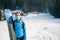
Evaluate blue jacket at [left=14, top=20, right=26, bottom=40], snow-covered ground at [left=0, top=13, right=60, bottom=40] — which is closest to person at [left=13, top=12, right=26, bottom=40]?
blue jacket at [left=14, top=20, right=26, bottom=40]

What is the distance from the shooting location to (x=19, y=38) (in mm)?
6141

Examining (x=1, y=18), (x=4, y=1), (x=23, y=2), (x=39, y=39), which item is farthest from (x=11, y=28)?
(x=23, y=2)

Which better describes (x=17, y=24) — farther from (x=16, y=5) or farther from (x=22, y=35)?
(x=16, y=5)

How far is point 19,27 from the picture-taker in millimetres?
5977

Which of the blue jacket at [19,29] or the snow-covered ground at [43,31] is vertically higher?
the blue jacket at [19,29]

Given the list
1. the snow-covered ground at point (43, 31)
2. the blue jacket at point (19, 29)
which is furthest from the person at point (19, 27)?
the snow-covered ground at point (43, 31)

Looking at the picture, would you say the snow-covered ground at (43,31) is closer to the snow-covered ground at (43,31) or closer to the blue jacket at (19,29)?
the snow-covered ground at (43,31)

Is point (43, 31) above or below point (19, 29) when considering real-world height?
below

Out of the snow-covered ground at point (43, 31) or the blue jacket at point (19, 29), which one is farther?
the snow-covered ground at point (43, 31)

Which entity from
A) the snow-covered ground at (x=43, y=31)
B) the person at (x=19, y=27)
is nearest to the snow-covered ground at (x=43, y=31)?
the snow-covered ground at (x=43, y=31)

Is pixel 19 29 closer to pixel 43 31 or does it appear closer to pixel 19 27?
pixel 19 27

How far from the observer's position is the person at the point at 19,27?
19.3 feet

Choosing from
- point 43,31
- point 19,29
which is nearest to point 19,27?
point 19,29

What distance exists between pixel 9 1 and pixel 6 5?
129cm
